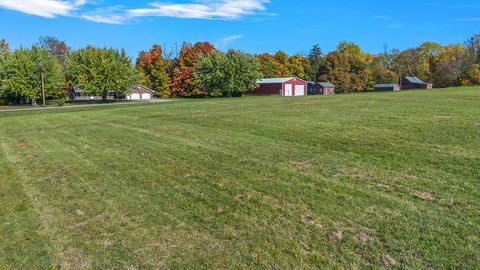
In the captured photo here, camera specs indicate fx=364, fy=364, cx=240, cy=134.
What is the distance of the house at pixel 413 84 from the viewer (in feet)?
293

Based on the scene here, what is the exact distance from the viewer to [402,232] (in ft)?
15.0

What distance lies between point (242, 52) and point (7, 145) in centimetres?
4618

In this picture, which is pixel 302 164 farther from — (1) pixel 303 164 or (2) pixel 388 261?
(2) pixel 388 261

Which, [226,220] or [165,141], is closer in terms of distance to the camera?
[226,220]

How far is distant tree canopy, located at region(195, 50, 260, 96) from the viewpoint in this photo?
178 feet

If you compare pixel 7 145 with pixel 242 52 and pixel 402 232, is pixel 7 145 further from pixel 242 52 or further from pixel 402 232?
pixel 242 52

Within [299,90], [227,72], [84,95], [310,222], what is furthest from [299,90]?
[310,222]

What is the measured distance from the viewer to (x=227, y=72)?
178ft

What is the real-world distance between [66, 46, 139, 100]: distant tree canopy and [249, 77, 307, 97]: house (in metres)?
23.7

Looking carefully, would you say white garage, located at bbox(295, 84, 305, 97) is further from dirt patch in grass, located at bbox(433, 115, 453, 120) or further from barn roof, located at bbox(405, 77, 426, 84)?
dirt patch in grass, located at bbox(433, 115, 453, 120)

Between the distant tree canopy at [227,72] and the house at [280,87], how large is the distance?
7.47 meters

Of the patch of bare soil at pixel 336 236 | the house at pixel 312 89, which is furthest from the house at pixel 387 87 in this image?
the patch of bare soil at pixel 336 236

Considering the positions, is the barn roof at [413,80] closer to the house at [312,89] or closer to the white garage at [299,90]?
the house at [312,89]

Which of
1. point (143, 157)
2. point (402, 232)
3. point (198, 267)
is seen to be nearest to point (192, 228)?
point (198, 267)
